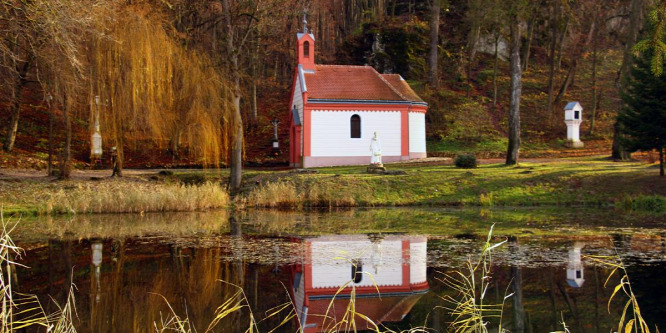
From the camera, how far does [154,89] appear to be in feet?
69.4

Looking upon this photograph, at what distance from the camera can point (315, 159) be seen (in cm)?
3441

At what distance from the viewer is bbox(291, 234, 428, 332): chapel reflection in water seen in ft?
29.7

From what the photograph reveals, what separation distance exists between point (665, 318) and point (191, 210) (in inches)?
647

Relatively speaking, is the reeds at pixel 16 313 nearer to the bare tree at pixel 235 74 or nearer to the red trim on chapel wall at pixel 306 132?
the bare tree at pixel 235 74

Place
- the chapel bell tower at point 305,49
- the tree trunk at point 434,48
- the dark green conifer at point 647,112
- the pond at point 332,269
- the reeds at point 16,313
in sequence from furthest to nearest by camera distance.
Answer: the tree trunk at point 434,48, the chapel bell tower at point 305,49, the dark green conifer at point 647,112, the pond at point 332,269, the reeds at point 16,313

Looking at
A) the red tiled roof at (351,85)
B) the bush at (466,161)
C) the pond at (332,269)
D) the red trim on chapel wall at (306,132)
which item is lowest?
the pond at (332,269)

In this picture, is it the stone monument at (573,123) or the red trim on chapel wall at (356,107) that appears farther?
the stone monument at (573,123)

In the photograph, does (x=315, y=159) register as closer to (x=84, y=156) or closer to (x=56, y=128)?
(x=84, y=156)

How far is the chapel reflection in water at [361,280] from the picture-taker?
9.05 metres

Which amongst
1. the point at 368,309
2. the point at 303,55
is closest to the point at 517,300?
the point at 368,309

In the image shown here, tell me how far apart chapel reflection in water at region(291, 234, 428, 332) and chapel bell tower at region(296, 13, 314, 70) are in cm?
2188

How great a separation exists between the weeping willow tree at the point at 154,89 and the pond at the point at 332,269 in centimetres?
349

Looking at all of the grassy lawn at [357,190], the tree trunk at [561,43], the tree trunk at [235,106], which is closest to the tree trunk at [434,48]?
the tree trunk at [561,43]

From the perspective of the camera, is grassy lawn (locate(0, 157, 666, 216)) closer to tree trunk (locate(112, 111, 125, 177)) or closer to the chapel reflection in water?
tree trunk (locate(112, 111, 125, 177))
